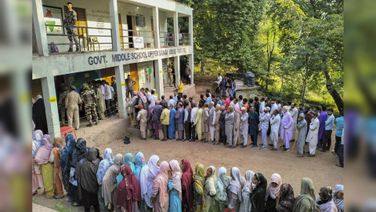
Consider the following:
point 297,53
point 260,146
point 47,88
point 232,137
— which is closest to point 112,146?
point 47,88

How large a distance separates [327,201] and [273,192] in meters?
0.88

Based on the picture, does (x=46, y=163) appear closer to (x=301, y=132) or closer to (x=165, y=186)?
(x=165, y=186)

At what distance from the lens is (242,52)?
23.8 m

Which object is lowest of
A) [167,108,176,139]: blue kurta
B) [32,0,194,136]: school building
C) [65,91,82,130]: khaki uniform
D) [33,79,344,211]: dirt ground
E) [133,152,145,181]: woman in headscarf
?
[33,79,344,211]: dirt ground

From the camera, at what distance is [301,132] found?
9.39 meters

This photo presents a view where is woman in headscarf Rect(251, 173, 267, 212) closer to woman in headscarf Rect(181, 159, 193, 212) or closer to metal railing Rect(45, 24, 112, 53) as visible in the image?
woman in headscarf Rect(181, 159, 193, 212)

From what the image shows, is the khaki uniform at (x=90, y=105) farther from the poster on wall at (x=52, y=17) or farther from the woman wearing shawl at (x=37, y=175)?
the woman wearing shawl at (x=37, y=175)

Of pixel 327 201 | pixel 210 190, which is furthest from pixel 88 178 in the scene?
pixel 327 201

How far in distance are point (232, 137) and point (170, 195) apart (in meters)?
4.87

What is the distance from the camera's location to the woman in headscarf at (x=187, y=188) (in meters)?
5.91

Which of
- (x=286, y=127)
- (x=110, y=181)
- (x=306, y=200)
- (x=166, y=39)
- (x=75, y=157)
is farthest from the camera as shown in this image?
(x=166, y=39)

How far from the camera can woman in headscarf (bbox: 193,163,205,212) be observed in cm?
585

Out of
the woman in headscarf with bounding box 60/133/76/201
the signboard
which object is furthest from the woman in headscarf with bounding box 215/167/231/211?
the signboard

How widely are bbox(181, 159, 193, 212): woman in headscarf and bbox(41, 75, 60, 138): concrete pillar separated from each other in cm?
492
